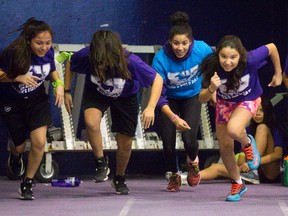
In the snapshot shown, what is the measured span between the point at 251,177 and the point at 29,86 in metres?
2.94

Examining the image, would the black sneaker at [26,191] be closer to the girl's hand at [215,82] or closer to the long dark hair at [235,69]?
the long dark hair at [235,69]

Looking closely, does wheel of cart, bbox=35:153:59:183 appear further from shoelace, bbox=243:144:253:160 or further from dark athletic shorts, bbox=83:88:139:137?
shoelace, bbox=243:144:253:160

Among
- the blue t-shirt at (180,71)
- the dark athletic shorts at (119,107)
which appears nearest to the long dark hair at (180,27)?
the blue t-shirt at (180,71)

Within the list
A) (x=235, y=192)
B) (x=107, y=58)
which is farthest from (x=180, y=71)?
(x=235, y=192)

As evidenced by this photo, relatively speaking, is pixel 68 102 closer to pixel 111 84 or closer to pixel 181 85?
pixel 111 84

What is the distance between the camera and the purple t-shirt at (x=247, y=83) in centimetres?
769

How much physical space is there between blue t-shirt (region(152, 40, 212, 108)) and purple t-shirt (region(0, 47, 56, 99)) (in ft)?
3.65

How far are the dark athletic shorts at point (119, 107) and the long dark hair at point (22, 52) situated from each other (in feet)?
2.06

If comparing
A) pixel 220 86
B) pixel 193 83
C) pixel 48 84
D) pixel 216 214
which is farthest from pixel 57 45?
pixel 216 214

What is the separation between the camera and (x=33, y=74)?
7887 mm

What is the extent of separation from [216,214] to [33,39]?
2.15 meters

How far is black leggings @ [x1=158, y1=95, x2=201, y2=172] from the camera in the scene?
8758 mm

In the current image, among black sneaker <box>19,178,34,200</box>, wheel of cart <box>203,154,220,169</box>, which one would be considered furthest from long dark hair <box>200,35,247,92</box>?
wheel of cart <box>203,154,220,169</box>

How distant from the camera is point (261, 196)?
27.5 ft
